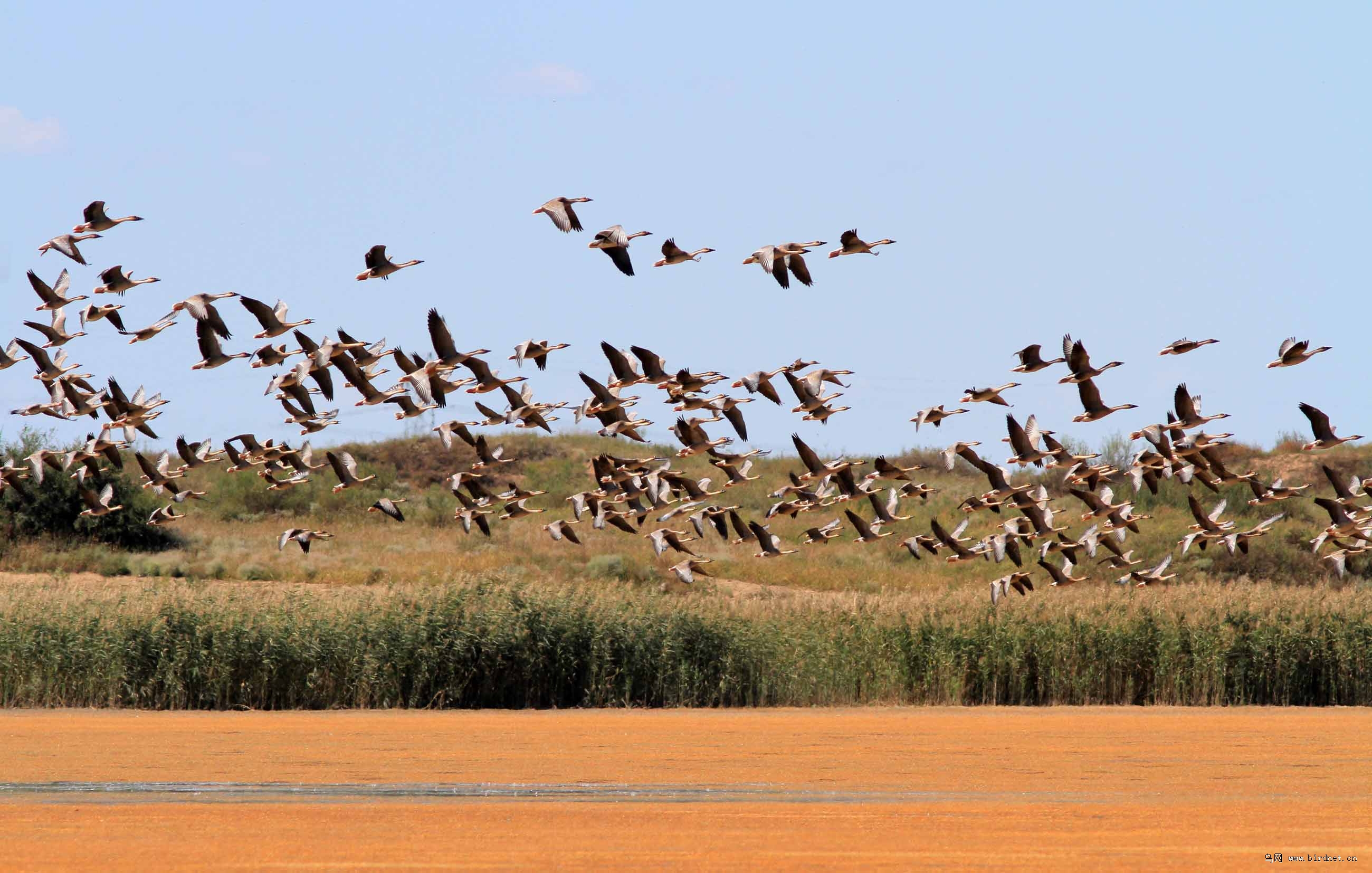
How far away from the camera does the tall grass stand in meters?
27.8

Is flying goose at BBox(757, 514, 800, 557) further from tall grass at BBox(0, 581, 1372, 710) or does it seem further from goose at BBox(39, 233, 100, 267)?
goose at BBox(39, 233, 100, 267)

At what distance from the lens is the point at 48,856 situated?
11453mm

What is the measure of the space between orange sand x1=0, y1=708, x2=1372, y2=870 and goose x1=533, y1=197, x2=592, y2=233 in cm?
645

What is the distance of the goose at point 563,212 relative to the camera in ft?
71.9

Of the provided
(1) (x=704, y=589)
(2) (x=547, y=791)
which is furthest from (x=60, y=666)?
(1) (x=704, y=589)

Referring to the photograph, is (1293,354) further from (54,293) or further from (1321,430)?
(54,293)

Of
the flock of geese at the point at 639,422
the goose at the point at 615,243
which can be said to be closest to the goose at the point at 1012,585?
the flock of geese at the point at 639,422

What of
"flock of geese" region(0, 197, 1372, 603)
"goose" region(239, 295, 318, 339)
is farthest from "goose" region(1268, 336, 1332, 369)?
"goose" region(239, 295, 318, 339)

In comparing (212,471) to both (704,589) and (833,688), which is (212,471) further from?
(833,688)

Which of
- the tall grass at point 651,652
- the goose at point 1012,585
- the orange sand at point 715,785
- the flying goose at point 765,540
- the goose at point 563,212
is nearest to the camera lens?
the orange sand at point 715,785

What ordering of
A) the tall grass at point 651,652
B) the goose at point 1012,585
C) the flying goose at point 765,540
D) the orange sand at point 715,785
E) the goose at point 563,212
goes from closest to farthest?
the orange sand at point 715,785
the goose at point 563,212
the tall grass at point 651,652
the flying goose at point 765,540
the goose at point 1012,585

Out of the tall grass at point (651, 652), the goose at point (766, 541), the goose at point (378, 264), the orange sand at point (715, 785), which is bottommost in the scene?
the orange sand at point (715, 785)

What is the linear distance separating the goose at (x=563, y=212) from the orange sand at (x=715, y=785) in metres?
6.45

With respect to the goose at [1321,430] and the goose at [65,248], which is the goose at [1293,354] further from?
the goose at [65,248]
